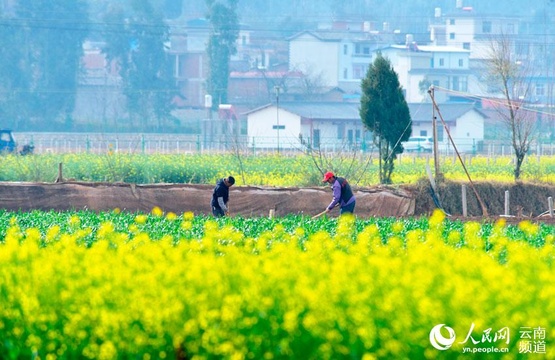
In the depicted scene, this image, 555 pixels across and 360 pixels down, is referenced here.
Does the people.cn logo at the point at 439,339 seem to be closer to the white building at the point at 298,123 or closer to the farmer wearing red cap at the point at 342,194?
the farmer wearing red cap at the point at 342,194

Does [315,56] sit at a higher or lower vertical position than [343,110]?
higher

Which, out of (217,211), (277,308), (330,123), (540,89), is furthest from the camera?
(540,89)

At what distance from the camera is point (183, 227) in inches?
583

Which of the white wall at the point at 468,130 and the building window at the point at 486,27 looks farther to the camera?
the building window at the point at 486,27

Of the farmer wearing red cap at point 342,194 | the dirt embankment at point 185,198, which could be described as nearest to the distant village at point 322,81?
the dirt embankment at point 185,198

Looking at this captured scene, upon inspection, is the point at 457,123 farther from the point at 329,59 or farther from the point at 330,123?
the point at 329,59

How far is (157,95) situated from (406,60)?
16.8 meters

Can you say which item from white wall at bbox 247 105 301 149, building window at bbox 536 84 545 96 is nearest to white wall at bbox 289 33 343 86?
building window at bbox 536 84 545 96

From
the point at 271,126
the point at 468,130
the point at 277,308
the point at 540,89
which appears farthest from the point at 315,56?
the point at 277,308

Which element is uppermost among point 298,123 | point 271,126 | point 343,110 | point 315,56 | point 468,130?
point 315,56

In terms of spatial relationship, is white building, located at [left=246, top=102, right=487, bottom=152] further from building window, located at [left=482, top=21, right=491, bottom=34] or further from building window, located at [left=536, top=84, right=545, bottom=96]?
building window, located at [left=482, top=21, right=491, bottom=34]

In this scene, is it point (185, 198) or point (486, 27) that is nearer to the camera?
point (185, 198)

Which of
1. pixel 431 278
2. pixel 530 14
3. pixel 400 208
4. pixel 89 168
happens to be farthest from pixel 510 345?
pixel 530 14

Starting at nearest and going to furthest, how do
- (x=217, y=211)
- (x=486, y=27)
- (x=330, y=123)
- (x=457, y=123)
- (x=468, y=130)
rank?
Answer: (x=217, y=211) → (x=330, y=123) → (x=457, y=123) → (x=468, y=130) → (x=486, y=27)
